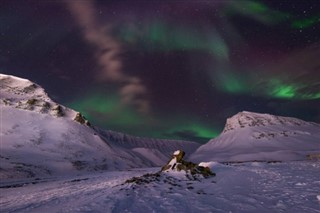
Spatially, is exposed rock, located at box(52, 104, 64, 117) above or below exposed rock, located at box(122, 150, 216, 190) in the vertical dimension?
above

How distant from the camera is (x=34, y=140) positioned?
129m

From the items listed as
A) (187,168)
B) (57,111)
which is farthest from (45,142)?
(187,168)

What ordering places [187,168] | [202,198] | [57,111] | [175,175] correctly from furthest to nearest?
[57,111]
[187,168]
[175,175]
[202,198]

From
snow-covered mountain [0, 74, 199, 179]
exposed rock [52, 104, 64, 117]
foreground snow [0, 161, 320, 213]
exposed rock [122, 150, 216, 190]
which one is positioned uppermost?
exposed rock [52, 104, 64, 117]

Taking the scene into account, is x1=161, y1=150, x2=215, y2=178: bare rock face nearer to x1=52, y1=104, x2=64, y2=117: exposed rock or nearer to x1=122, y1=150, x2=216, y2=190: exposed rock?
x1=122, y1=150, x2=216, y2=190: exposed rock

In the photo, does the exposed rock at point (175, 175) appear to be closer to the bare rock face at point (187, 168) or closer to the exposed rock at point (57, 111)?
the bare rock face at point (187, 168)

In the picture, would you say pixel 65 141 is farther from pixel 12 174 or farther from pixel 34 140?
pixel 12 174

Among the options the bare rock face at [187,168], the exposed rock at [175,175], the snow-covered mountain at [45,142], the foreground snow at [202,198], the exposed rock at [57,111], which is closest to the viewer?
the foreground snow at [202,198]

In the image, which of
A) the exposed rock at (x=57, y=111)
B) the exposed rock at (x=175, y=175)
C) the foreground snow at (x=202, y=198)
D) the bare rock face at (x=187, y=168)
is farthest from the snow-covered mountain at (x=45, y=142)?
the foreground snow at (x=202, y=198)

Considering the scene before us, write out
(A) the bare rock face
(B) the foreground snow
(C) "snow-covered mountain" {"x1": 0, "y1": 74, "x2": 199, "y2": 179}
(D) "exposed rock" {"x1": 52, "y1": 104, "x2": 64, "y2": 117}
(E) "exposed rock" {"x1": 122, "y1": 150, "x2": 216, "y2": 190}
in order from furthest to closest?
1. (D) "exposed rock" {"x1": 52, "y1": 104, "x2": 64, "y2": 117}
2. (C) "snow-covered mountain" {"x1": 0, "y1": 74, "x2": 199, "y2": 179}
3. (A) the bare rock face
4. (E) "exposed rock" {"x1": 122, "y1": 150, "x2": 216, "y2": 190}
5. (B) the foreground snow

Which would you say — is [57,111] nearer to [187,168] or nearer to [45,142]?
[45,142]

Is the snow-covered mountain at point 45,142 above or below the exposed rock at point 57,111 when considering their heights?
below

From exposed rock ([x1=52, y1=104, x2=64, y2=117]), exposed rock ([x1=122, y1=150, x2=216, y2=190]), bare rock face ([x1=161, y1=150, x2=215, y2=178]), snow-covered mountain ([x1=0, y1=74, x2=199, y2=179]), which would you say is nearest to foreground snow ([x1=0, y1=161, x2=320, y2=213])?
exposed rock ([x1=122, y1=150, x2=216, y2=190])

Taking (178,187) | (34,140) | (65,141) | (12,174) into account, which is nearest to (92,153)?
(65,141)
